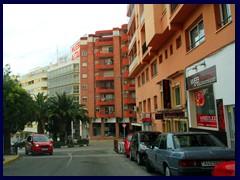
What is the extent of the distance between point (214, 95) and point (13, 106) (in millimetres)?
14704

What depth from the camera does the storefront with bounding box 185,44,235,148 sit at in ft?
39.4

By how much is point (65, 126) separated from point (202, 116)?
32.1 m

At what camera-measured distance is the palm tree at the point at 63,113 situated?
4319 centimetres

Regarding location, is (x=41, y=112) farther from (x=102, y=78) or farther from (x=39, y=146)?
(x=39, y=146)

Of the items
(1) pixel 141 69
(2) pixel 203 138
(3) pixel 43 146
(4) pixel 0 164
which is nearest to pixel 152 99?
(1) pixel 141 69

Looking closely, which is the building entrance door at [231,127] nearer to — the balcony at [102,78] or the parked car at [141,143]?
the parked car at [141,143]

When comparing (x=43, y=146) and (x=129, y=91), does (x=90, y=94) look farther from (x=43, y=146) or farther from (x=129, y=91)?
(x=43, y=146)

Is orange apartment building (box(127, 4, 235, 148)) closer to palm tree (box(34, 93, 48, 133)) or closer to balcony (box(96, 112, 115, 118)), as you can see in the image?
palm tree (box(34, 93, 48, 133))

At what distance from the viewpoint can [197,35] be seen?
16062mm

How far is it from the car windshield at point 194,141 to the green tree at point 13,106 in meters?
15.8

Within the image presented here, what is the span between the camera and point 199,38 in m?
15.6

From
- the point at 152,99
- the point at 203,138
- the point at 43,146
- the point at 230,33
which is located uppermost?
the point at 230,33

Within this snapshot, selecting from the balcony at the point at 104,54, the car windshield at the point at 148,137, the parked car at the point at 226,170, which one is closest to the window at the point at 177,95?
the car windshield at the point at 148,137

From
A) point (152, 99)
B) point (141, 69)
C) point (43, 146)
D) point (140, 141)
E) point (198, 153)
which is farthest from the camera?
point (141, 69)
